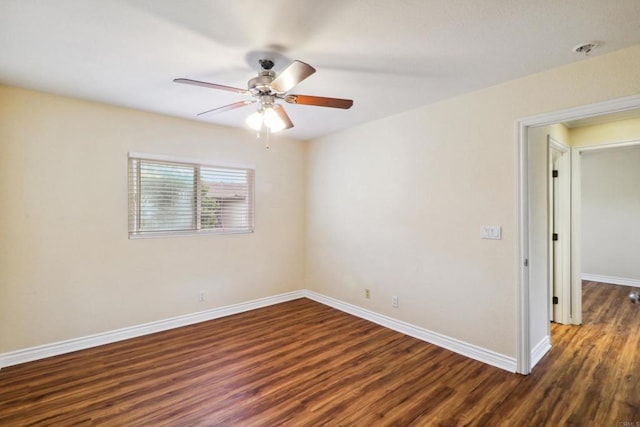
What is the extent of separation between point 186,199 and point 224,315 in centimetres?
156

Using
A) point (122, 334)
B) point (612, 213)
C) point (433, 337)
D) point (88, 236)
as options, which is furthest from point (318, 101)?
point (612, 213)

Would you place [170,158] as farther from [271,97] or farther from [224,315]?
[224,315]

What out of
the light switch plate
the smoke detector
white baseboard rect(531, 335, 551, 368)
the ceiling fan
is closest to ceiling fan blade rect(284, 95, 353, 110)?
the ceiling fan

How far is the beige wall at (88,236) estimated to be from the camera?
2658 millimetres

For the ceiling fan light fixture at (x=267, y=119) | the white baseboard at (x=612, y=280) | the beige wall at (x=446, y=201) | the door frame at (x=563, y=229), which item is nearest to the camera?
the ceiling fan light fixture at (x=267, y=119)

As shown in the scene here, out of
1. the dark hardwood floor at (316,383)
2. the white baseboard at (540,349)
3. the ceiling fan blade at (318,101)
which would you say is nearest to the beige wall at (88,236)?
the dark hardwood floor at (316,383)

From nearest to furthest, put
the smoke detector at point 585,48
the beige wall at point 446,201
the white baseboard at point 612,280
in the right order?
the smoke detector at point 585,48
the beige wall at point 446,201
the white baseboard at point 612,280

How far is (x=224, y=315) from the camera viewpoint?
151 inches

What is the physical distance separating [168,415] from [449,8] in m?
3.02

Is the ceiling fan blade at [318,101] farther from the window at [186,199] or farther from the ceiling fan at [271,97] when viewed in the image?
the window at [186,199]

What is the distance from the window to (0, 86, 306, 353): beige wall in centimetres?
12

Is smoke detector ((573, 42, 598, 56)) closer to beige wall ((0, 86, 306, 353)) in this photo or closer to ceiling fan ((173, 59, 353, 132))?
ceiling fan ((173, 59, 353, 132))

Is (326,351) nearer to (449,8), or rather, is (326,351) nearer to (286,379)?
(286,379)

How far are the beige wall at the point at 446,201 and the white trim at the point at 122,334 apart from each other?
4.24ft
